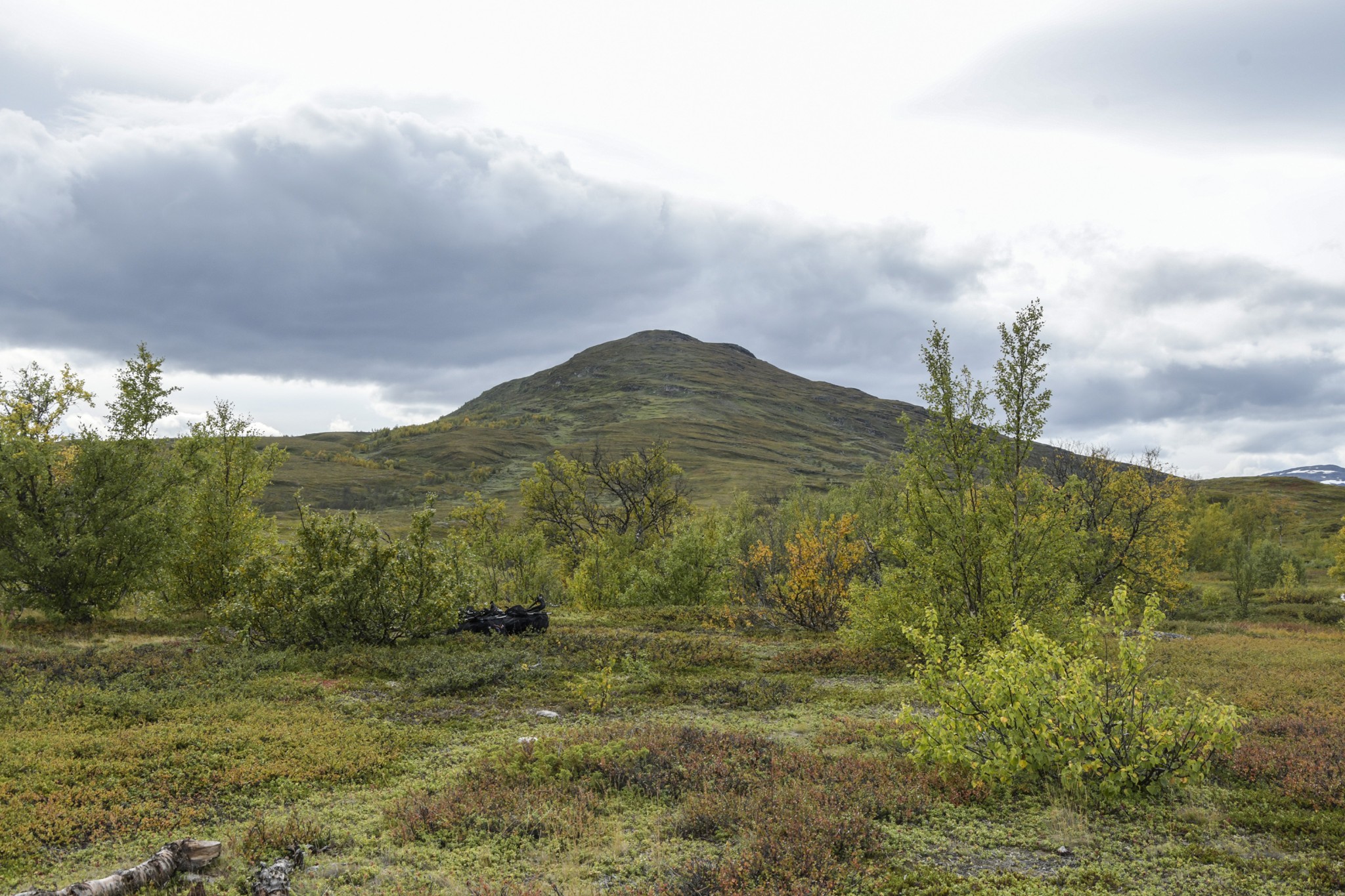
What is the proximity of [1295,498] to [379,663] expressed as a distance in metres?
176

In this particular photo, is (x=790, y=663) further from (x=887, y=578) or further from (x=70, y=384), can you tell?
(x=70, y=384)

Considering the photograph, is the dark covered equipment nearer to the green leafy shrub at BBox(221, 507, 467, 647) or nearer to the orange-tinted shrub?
the green leafy shrub at BBox(221, 507, 467, 647)

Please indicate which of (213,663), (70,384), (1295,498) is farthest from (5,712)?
(1295,498)

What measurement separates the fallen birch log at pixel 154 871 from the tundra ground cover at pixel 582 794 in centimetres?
25

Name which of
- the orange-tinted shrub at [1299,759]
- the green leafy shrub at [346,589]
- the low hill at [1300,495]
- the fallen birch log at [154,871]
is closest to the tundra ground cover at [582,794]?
the orange-tinted shrub at [1299,759]

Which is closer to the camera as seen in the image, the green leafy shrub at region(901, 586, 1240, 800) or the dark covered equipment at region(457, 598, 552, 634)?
the green leafy shrub at region(901, 586, 1240, 800)

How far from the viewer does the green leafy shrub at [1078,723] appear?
854 cm

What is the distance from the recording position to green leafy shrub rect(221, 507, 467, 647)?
20.0m

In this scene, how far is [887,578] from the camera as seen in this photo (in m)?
18.8

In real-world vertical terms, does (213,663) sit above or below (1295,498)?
below

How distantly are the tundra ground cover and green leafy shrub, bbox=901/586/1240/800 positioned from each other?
1.23 feet

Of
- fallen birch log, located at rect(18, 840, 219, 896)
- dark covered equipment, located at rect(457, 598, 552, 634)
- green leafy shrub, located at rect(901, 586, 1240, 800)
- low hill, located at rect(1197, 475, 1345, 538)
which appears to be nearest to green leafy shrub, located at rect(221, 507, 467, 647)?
dark covered equipment, located at rect(457, 598, 552, 634)

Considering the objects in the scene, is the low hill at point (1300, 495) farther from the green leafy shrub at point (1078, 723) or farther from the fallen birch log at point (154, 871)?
the fallen birch log at point (154, 871)

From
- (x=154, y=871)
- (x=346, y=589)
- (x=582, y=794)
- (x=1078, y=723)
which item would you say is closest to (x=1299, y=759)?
(x=1078, y=723)
